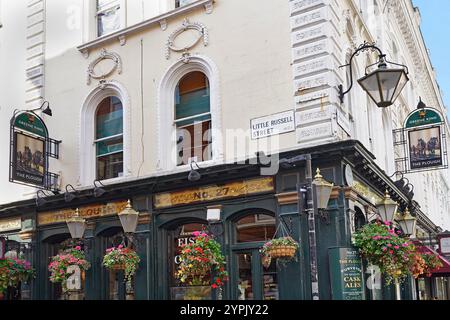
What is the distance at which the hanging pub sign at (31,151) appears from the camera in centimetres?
1630

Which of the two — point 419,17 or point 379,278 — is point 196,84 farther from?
point 419,17

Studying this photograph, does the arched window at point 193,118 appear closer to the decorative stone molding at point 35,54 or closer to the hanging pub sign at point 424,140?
the decorative stone molding at point 35,54

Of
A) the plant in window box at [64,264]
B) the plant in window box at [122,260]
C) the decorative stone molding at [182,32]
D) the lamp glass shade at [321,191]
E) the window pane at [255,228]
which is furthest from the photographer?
the decorative stone molding at [182,32]

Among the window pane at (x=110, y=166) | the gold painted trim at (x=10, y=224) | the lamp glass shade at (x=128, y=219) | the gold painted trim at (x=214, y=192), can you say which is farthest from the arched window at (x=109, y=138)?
the gold painted trim at (x=10, y=224)

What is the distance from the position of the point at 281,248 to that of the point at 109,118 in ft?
23.6

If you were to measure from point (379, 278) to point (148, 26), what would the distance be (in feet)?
28.9

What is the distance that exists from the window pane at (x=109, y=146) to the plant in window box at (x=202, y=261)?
4435 millimetres

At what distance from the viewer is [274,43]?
1480cm

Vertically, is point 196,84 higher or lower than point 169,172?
higher

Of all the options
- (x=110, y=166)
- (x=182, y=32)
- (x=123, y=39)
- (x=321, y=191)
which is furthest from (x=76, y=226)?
(x=321, y=191)

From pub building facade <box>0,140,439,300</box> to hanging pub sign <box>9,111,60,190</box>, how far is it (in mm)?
801

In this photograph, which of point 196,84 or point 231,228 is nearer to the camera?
point 231,228

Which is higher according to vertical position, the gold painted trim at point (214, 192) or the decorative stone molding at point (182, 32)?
the decorative stone molding at point (182, 32)
